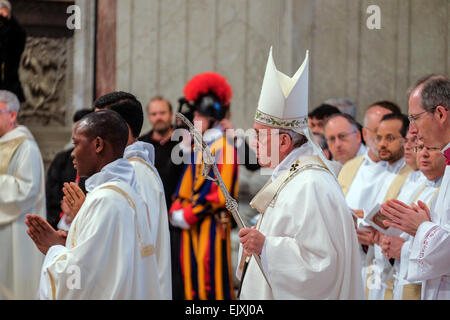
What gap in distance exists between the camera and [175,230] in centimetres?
678

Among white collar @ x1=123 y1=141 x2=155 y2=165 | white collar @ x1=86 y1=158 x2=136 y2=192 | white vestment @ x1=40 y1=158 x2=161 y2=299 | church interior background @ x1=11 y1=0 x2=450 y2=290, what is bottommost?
white vestment @ x1=40 y1=158 x2=161 y2=299

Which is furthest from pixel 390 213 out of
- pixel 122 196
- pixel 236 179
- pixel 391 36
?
pixel 391 36

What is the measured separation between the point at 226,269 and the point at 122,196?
126 inches

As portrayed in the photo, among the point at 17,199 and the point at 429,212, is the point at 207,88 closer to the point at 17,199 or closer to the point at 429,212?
the point at 17,199

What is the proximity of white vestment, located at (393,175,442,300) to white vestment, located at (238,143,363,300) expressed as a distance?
95cm

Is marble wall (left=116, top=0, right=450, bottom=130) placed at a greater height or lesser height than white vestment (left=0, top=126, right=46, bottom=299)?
greater

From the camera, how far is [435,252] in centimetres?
383

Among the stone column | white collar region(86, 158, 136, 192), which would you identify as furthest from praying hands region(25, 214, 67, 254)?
the stone column

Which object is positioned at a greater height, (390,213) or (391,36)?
(391,36)

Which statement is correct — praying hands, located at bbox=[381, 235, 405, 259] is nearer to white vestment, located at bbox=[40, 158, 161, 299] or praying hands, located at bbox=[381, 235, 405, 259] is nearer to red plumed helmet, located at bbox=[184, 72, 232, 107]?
white vestment, located at bbox=[40, 158, 161, 299]

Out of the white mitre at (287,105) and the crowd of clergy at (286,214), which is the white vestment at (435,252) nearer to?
the crowd of clergy at (286,214)

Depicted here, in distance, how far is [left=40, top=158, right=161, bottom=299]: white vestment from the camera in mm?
3328
